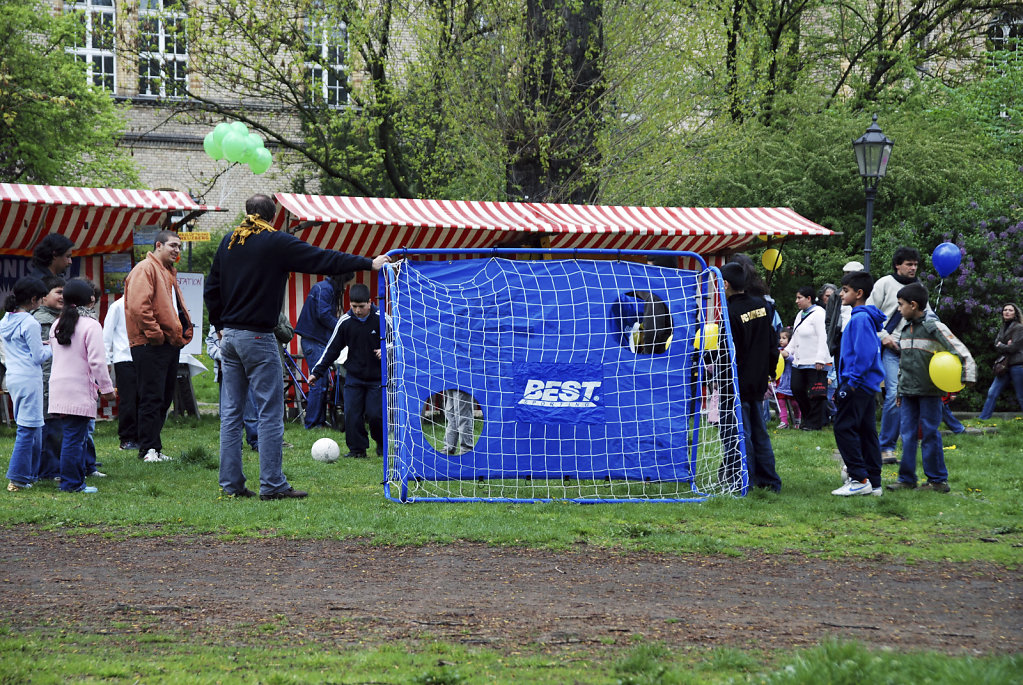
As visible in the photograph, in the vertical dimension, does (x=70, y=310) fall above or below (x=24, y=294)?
below

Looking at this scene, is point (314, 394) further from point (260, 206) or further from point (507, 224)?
point (260, 206)

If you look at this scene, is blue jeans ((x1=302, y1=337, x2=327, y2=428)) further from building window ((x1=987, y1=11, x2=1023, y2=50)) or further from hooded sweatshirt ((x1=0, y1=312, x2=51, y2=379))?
building window ((x1=987, y1=11, x2=1023, y2=50))

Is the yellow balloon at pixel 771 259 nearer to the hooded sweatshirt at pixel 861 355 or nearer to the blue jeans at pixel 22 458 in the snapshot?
the hooded sweatshirt at pixel 861 355

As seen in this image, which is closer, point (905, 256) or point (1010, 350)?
point (905, 256)

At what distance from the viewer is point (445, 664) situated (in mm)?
4355

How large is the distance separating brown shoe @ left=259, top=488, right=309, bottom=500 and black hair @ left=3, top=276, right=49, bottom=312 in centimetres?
238

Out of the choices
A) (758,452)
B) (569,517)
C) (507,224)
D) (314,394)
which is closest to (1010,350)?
(507,224)

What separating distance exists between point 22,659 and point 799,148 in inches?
719

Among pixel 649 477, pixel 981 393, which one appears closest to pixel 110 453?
pixel 649 477

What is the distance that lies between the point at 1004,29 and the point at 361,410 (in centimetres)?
2725

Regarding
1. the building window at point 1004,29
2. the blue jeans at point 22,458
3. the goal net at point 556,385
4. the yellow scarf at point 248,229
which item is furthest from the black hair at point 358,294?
the building window at point 1004,29

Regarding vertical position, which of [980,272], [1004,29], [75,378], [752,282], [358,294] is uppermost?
[1004,29]

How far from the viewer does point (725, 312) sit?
9117 millimetres

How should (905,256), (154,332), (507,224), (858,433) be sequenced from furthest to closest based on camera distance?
(507,224) < (905,256) < (154,332) < (858,433)
